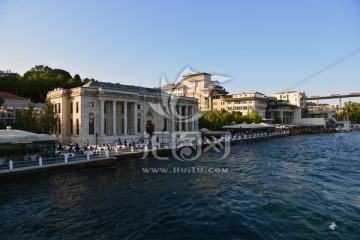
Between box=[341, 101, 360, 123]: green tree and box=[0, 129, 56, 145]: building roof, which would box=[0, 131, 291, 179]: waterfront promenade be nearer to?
box=[0, 129, 56, 145]: building roof

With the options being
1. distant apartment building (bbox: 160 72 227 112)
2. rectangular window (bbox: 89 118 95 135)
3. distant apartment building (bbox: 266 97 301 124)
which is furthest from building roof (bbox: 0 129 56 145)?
distant apartment building (bbox: 266 97 301 124)

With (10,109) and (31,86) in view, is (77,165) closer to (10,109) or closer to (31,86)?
(10,109)

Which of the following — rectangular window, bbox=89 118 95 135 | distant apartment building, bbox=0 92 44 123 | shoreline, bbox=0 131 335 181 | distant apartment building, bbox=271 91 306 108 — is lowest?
shoreline, bbox=0 131 335 181

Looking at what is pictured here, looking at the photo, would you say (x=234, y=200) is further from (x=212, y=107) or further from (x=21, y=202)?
(x=212, y=107)

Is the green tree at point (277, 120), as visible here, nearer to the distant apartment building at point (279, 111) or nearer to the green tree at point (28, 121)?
the distant apartment building at point (279, 111)

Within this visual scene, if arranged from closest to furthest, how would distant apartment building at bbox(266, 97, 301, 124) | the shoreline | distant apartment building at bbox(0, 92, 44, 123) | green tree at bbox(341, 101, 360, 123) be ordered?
the shoreline, distant apartment building at bbox(0, 92, 44, 123), distant apartment building at bbox(266, 97, 301, 124), green tree at bbox(341, 101, 360, 123)

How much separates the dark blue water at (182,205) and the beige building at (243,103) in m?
78.9

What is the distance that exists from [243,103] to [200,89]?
20752 millimetres

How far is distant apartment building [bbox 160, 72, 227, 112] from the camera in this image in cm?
10762

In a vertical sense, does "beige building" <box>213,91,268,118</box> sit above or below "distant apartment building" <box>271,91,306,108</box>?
below

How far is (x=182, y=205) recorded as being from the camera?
48.8ft

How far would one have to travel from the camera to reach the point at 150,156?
33125 mm

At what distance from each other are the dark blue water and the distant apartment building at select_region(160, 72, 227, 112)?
8341cm

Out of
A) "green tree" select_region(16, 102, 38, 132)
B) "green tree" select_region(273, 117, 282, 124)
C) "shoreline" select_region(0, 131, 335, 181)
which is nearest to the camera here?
"shoreline" select_region(0, 131, 335, 181)
